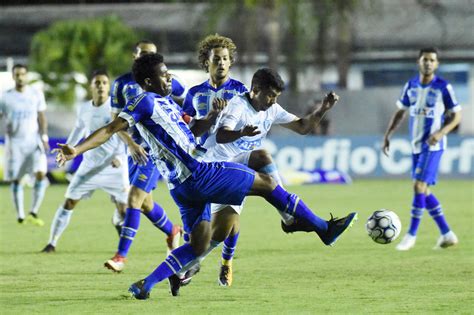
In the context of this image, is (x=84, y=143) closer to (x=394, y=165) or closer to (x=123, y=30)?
(x=394, y=165)

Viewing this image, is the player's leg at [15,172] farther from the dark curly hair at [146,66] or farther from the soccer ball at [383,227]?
the dark curly hair at [146,66]

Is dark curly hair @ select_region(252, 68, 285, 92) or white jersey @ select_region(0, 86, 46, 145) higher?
white jersey @ select_region(0, 86, 46, 145)

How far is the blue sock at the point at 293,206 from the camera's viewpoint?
905cm

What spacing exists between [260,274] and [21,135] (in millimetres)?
8032

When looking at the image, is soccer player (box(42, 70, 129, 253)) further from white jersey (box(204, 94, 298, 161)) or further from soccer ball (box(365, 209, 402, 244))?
soccer ball (box(365, 209, 402, 244))

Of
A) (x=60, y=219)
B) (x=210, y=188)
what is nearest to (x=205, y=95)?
(x=210, y=188)

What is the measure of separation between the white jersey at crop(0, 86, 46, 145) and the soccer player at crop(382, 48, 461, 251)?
6.56 metres

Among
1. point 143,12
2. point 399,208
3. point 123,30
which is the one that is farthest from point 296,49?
point 399,208

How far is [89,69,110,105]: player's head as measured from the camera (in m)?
12.8

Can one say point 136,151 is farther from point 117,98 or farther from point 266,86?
point 266,86

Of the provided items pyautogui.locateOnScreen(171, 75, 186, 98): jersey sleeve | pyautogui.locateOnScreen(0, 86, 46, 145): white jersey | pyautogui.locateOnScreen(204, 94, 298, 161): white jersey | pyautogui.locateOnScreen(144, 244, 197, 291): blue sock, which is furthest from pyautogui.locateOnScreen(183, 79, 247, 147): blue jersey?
pyautogui.locateOnScreen(0, 86, 46, 145): white jersey

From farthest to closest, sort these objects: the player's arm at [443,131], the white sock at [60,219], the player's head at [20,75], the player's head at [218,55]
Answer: the player's head at [20,75], the player's arm at [443,131], the white sock at [60,219], the player's head at [218,55]

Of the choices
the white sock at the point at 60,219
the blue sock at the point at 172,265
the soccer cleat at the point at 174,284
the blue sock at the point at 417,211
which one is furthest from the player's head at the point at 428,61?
the blue sock at the point at 172,265

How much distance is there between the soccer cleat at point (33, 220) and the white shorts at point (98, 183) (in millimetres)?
4149
